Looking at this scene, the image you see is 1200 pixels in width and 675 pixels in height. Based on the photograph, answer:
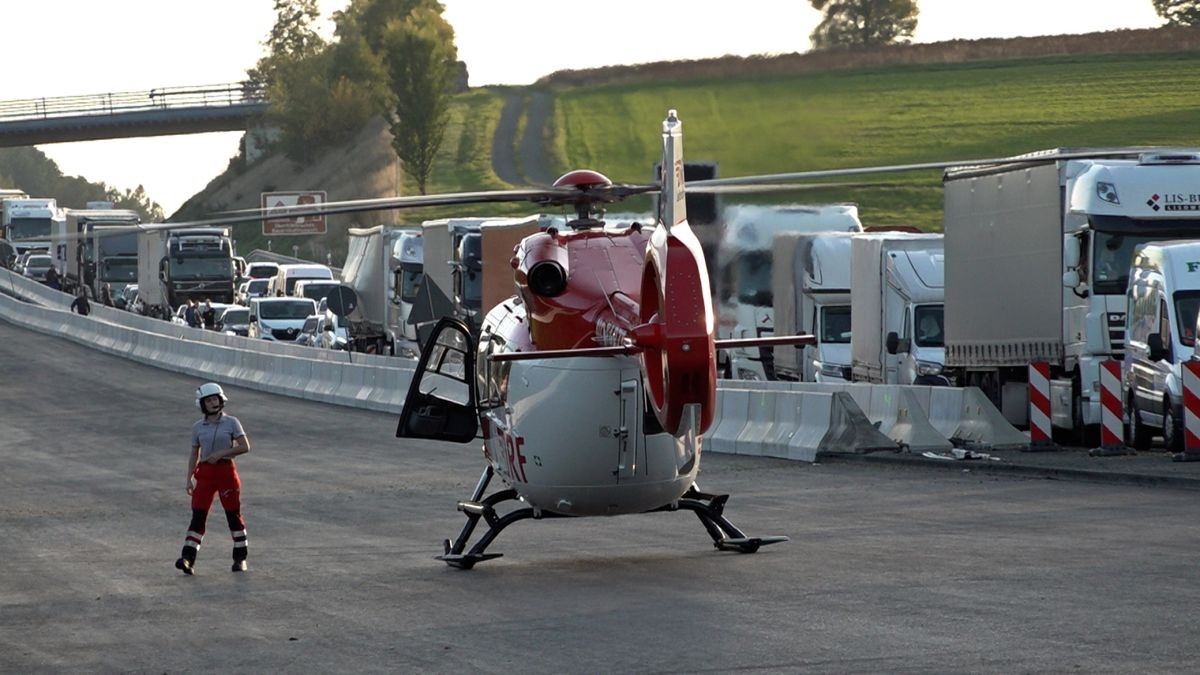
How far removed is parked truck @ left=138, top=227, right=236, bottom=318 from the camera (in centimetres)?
7312

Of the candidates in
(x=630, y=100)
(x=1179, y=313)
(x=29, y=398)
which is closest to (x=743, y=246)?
(x=1179, y=313)

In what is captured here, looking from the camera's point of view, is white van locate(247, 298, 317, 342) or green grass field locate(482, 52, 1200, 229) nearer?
green grass field locate(482, 52, 1200, 229)

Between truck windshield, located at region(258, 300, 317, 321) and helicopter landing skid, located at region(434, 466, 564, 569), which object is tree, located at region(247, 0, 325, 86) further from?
helicopter landing skid, located at region(434, 466, 564, 569)

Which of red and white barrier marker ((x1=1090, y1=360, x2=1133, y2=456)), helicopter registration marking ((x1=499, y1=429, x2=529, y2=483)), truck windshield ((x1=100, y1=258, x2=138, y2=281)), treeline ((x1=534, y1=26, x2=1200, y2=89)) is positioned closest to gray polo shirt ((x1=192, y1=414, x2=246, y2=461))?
helicopter registration marking ((x1=499, y1=429, x2=529, y2=483))

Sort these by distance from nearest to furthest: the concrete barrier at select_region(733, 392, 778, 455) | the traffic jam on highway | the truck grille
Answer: the traffic jam on highway
the truck grille
the concrete barrier at select_region(733, 392, 778, 455)

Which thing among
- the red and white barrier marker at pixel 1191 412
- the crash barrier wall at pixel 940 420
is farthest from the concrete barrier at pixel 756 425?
the red and white barrier marker at pixel 1191 412

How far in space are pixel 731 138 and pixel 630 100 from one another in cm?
384

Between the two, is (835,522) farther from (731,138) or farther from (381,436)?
(381,436)

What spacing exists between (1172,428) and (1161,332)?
52.0 inches

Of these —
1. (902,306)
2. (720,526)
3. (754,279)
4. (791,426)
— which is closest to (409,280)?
(754,279)

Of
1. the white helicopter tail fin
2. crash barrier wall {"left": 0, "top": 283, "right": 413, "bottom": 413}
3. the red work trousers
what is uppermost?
the white helicopter tail fin

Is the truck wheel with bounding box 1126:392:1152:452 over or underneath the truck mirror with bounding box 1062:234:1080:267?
underneath

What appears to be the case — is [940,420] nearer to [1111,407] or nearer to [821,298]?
[1111,407]

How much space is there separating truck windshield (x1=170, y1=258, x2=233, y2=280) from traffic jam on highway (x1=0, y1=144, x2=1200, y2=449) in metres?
20.2
